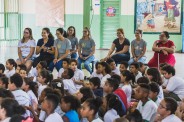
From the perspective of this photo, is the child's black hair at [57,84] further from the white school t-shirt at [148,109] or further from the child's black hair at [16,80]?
the white school t-shirt at [148,109]

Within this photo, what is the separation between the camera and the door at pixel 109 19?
44.2 ft

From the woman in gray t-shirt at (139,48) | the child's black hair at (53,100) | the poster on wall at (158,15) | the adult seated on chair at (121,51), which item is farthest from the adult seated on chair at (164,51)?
the poster on wall at (158,15)

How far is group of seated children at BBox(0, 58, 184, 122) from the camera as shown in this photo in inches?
143

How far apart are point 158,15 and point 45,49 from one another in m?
6.71

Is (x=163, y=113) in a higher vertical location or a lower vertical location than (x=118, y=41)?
lower

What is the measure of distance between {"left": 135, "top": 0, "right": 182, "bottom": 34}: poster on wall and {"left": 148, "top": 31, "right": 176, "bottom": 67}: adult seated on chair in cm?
598

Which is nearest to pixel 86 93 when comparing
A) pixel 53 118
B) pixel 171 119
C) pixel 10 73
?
pixel 53 118

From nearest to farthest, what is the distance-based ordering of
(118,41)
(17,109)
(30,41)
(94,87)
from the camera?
(17,109)
(94,87)
(30,41)
(118,41)

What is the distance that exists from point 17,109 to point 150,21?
1024 centimetres

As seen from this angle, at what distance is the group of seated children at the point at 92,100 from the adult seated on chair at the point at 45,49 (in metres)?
1.43

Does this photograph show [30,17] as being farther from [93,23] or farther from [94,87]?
[94,87]

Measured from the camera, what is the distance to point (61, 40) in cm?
740

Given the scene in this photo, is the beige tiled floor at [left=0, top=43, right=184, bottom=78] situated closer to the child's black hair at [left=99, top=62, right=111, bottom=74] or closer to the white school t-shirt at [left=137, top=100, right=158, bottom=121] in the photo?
the child's black hair at [left=99, top=62, right=111, bottom=74]

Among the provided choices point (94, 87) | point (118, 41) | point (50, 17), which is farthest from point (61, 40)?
point (50, 17)
